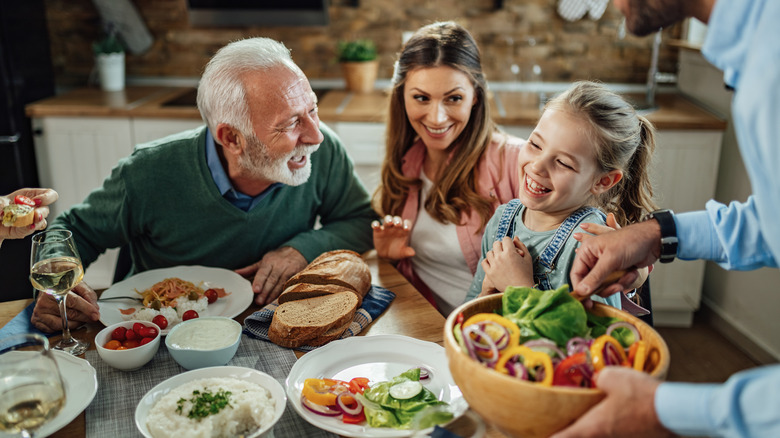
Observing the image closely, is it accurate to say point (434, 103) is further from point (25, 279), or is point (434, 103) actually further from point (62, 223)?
point (25, 279)

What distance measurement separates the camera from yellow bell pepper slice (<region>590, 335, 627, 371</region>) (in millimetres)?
895

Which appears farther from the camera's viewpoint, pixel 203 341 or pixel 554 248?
pixel 554 248

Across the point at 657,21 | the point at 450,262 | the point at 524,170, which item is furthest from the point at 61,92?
the point at 657,21

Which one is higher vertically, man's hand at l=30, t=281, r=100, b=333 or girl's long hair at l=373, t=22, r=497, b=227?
girl's long hair at l=373, t=22, r=497, b=227

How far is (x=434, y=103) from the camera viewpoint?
6.39 ft

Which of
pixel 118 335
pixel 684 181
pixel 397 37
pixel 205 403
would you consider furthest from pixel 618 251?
pixel 397 37

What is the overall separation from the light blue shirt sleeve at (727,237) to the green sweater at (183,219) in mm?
996

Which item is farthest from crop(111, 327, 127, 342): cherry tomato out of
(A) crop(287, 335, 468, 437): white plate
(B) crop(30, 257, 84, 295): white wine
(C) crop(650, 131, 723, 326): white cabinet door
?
(C) crop(650, 131, 723, 326): white cabinet door

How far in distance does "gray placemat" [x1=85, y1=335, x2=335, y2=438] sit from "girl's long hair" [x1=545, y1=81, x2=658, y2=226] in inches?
32.0

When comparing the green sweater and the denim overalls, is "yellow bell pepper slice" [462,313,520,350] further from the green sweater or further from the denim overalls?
the green sweater

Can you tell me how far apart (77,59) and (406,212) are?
114 inches

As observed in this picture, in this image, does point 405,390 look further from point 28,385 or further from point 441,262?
point 441,262

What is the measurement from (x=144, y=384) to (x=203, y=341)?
0.13 meters

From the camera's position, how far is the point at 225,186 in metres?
1.84
